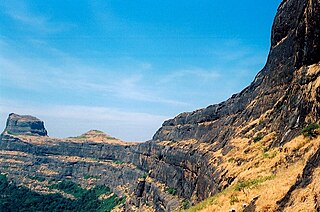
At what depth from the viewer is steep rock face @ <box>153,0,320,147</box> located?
1118 inches

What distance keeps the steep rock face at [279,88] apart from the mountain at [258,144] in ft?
0.34

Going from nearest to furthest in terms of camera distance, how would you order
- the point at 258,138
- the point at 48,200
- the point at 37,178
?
the point at 258,138 → the point at 48,200 → the point at 37,178

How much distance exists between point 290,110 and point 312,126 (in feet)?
28.8

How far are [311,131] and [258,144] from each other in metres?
14.4

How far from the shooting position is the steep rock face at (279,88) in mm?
28391

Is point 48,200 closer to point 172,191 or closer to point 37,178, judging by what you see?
point 37,178

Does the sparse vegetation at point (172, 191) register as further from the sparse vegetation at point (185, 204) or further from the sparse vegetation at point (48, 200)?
the sparse vegetation at point (48, 200)

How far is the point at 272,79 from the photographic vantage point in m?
44.8

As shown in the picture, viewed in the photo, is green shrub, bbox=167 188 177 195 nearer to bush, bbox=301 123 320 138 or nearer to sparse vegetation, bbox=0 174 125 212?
bush, bbox=301 123 320 138

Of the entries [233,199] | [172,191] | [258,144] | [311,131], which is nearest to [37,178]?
[172,191]

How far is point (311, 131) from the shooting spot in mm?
23359

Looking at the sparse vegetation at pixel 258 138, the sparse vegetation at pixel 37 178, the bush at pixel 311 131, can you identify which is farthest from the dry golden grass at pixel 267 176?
the sparse vegetation at pixel 37 178

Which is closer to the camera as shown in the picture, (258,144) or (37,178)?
(258,144)

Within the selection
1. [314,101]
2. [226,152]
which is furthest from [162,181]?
[314,101]
